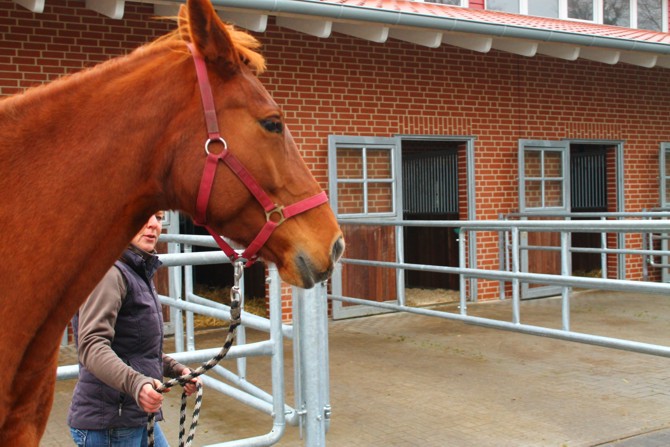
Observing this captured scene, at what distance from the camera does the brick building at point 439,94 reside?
726cm

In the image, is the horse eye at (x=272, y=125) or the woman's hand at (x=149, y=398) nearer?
the horse eye at (x=272, y=125)

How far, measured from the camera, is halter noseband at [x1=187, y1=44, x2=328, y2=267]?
1.82 metres

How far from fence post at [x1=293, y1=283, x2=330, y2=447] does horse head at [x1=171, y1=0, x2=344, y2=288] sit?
56.8 inches

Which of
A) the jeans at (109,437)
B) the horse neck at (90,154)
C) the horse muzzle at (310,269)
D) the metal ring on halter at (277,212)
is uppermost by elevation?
the horse neck at (90,154)

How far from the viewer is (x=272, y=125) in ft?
6.21

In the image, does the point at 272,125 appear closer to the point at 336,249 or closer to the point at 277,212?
the point at 277,212

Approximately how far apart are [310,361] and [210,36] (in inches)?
73.1

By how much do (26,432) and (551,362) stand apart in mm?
5535

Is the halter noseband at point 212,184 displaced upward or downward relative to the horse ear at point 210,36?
downward

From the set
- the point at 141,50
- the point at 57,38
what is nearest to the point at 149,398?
the point at 141,50

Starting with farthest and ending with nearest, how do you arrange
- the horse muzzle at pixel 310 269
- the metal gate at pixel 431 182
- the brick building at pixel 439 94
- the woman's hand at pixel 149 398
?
1. the metal gate at pixel 431 182
2. the brick building at pixel 439 94
3. the woman's hand at pixel 149 398
4. the horse muzzle at pixel 310 269

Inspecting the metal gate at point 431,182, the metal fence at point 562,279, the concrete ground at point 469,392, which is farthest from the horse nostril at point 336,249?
the metal gate at point 431,182

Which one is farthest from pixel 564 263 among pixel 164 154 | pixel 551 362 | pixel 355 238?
pixel 164 154

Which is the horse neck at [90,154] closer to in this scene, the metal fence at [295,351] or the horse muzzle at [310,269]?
the horse muzzle at [310,269]
